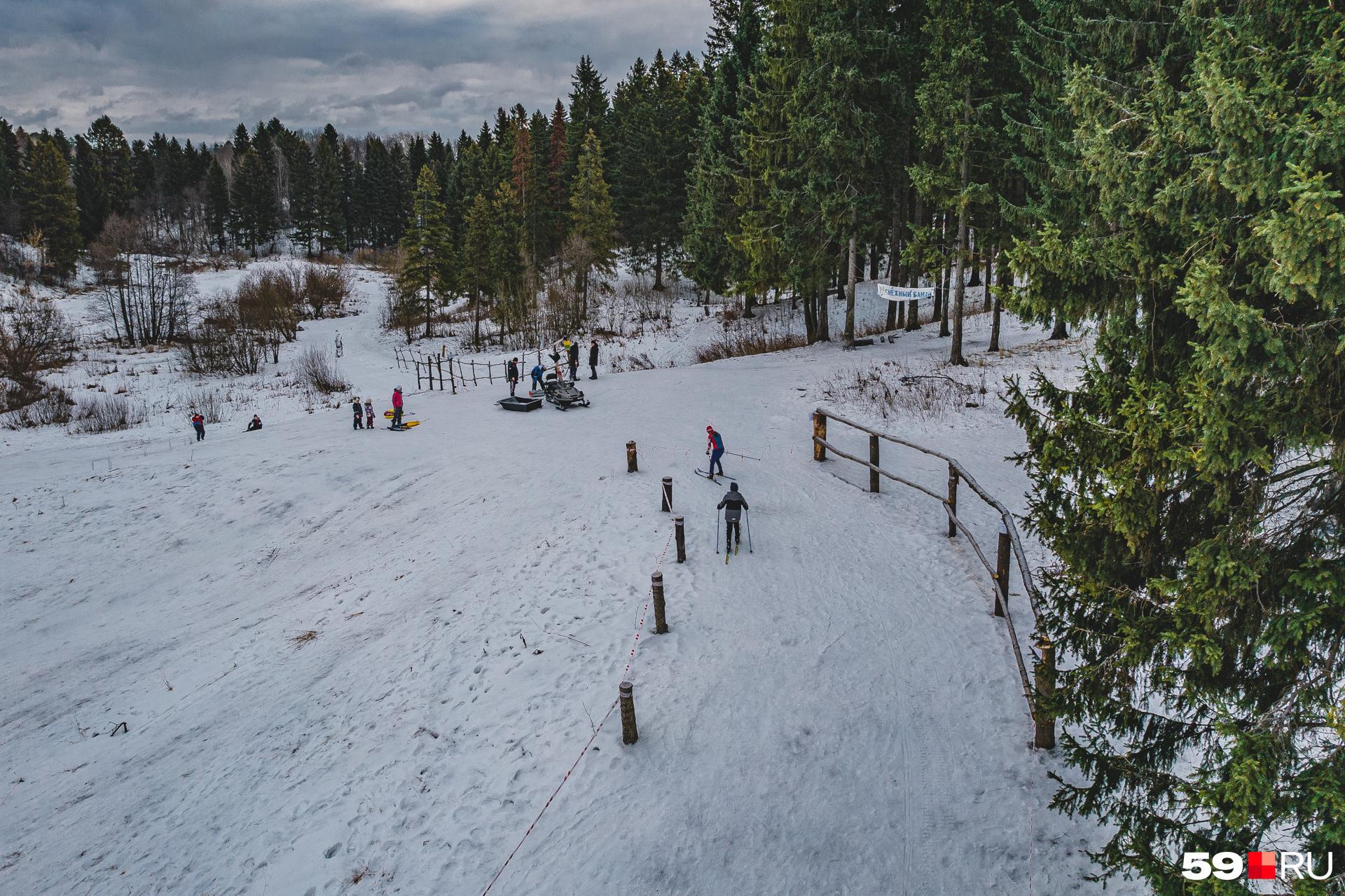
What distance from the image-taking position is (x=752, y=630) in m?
10.8

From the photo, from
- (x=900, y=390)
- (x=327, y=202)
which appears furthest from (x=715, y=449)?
(x=327, y=202)

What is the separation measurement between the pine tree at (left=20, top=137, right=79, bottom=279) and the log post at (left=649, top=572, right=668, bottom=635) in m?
75.9

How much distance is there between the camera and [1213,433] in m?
4.60

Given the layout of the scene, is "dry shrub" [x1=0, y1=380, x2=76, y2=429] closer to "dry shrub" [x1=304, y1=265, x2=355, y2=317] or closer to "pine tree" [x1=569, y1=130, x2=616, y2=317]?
"dry shrub" [x1=304, y1=265, x2=355, y2=317]

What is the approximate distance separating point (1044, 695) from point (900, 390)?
1650cm

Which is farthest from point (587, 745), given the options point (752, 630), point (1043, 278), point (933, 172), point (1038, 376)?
point (933, 172)

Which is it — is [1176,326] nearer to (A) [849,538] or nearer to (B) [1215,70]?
(B) [1215,70]

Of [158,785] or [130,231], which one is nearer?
[158,785]

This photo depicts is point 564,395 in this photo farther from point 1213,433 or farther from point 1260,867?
point 1260,867

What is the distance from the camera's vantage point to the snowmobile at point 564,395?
25750 millimetres

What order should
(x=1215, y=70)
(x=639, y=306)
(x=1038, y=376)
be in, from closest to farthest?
1. (x=1215, y=70)
2. (x=1038, y=376)
3. (x=639, y=306)

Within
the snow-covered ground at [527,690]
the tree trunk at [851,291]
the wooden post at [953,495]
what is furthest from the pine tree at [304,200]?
the wooden post at [953,495]

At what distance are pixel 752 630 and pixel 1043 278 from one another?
687cm

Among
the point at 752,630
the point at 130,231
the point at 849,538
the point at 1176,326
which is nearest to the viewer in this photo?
the point at 1176,326
